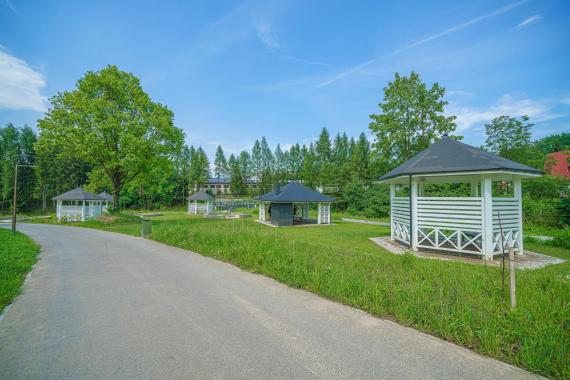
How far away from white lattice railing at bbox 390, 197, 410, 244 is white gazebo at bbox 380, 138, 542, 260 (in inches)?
1.5

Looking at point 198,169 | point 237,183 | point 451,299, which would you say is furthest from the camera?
point 237,183

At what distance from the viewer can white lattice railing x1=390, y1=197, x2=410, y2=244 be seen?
9898 millimetres

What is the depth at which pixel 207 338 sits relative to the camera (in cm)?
320

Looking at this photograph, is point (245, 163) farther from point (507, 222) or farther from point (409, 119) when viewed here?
point (507, 222)

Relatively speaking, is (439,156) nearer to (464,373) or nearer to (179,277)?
(464,373)

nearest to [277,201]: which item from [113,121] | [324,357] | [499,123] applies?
[113,121]

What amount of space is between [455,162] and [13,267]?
12897 millimetres

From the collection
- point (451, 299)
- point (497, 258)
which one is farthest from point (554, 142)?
point (451, 299)

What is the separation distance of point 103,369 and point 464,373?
3.56m

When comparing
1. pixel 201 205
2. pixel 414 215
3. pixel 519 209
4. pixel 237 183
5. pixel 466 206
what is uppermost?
pixel 237 183

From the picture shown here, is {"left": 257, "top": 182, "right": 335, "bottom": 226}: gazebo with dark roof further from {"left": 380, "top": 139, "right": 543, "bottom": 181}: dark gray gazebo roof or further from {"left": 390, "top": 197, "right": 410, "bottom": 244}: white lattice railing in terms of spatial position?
{"left": 380, "top": 139, "right": 543, "bottom": 181}: dark gray gazebo roof

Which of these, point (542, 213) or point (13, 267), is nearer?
point (13, 267)

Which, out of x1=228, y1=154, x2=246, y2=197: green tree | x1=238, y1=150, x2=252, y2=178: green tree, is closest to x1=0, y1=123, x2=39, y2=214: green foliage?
x1=228, y1=154, x2=246, y2=197: green tree

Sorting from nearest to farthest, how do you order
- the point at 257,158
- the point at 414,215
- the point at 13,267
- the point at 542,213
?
the point at 13,267 < the point at 414,215 < the point at 542,213 < the point at 257,158
